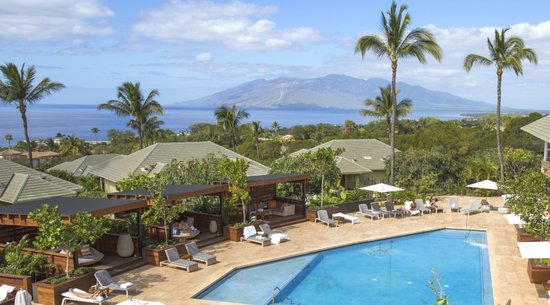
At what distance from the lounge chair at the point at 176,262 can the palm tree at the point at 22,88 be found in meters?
21.5

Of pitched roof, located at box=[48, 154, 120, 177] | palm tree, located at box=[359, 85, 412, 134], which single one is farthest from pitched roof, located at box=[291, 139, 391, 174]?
pitched roof, located at box=[48, 154, 120, 177]

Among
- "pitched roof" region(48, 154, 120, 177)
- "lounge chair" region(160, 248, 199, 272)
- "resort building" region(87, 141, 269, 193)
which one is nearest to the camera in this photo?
"lounge chair" region(160, 248, 199, 272)

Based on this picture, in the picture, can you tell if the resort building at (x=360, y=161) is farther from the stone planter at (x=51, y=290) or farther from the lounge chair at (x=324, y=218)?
the stone planter at (x=51, y=290)

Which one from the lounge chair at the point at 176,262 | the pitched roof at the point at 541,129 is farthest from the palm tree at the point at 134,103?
the pitched roof at the point at 541,129

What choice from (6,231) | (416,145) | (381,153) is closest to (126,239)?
(6,231)

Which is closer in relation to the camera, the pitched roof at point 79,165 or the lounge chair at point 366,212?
the lounge chair at point 366,212

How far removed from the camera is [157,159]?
3334 cm

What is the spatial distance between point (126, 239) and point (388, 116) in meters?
26.4

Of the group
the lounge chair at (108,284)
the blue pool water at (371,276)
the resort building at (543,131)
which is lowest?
the blue pool water at (371,276)

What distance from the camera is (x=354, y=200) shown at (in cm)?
2694

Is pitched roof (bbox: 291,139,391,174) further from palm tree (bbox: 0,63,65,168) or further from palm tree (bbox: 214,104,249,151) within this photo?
palm tree (bbox: 0,63,65,168)

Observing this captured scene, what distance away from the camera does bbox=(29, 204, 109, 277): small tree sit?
12.5 m

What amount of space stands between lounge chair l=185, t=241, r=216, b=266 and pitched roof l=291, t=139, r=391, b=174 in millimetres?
19330

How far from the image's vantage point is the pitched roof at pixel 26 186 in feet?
70.0
